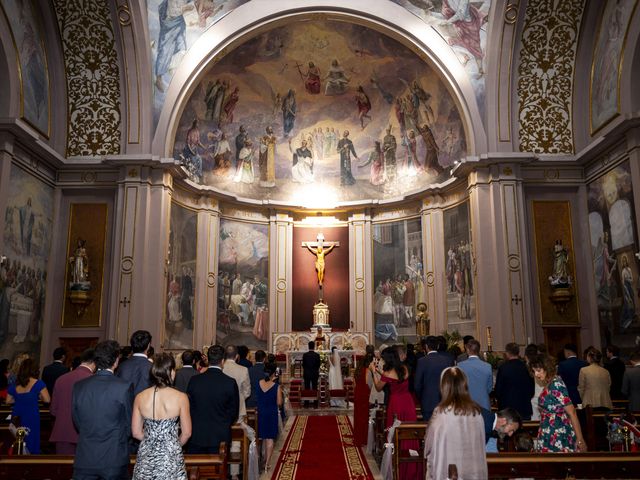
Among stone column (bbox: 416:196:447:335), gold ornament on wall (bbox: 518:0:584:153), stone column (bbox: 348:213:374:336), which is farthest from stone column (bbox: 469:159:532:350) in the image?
stone column (bbox: 348:213:374:336)

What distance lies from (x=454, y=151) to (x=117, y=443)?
55.1 feet

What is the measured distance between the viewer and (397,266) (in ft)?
71.8

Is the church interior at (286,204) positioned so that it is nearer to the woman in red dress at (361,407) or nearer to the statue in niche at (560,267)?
the statue in niche at (560,267)

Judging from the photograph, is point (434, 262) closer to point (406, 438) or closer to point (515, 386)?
point (515, 386)

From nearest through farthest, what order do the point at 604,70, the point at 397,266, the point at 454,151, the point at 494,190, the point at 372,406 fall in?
1. the point at 372,406
2. the point at 604,70
3. the point at 494,190
4. the point at 454,151
5. the point at 397,266

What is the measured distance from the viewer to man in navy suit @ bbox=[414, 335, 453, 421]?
7250 millimetres

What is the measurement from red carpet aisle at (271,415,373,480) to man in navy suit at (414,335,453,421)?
5.52ft

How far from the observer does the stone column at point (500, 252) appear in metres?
16.2

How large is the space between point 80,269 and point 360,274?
33.8 feet

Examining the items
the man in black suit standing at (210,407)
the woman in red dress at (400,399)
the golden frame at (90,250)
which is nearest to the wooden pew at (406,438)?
the woman in red dress at (400,399)

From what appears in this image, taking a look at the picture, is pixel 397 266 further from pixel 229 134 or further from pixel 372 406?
pixel 372 406

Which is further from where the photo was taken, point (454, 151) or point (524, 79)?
point (454, 151)

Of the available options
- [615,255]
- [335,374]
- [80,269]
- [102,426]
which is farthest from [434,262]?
[102,426]

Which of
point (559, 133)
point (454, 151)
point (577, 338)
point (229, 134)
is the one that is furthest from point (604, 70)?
point (229, 134)
